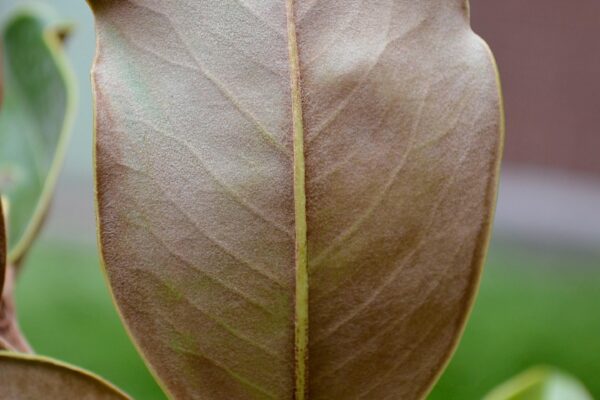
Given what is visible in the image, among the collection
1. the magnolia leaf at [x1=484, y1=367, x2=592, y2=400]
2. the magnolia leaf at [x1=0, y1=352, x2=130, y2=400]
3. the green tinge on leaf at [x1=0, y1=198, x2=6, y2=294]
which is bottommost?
the magnolia leaf at [x1=484, y1=367, x2=592, y2=400]

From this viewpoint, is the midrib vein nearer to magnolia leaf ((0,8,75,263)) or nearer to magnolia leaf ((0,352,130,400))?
magnolia leaf ((0,352,130,400))

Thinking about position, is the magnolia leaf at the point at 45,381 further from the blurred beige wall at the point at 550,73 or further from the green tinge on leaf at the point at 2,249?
the blurred beige wall at the point at 550,73

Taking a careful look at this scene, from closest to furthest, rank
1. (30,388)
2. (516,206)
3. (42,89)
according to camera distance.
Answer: (30,388) < (42,89) < (516,206)

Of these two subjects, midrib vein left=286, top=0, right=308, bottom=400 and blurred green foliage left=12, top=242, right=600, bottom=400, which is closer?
midrib vein left=286, top=0, right=308, bottom=400

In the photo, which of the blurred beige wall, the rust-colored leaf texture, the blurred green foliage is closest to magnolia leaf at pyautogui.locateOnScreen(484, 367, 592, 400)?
the rust-colored leaf texture

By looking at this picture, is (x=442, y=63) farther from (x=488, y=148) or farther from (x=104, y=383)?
(x=104, y=383)

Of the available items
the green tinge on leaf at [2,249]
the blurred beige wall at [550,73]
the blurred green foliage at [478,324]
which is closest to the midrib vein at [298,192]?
the green tinge on leaf at [2,249]

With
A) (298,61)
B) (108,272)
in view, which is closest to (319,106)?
(298,61)
